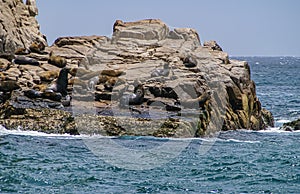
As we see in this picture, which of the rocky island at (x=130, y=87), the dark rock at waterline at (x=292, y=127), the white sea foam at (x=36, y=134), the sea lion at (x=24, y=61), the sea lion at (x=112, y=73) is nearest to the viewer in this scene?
the white sea foam at (x=36, y=134)

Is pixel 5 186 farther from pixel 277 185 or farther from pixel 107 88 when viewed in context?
pixel 107 88

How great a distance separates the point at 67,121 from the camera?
76.2 feet

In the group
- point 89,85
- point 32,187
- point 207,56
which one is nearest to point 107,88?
point 89,85

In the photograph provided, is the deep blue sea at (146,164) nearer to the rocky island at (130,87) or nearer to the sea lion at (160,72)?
the rocky island at (130,87)

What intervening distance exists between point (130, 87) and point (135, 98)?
1466 mm

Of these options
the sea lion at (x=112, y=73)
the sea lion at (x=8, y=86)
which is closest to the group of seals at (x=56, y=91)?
the sea lion at (x=8, y=86)

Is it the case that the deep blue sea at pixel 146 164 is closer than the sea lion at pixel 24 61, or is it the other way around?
the deep blue sea at pixel 146 164

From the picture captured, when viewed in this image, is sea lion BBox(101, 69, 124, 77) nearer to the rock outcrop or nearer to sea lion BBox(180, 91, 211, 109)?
sea lion BBox(180, 91, 211, 109)

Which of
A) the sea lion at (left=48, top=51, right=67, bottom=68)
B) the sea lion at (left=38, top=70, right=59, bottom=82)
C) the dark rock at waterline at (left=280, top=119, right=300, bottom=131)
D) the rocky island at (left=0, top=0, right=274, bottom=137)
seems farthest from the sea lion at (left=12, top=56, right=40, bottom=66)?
the dark rock at waterline at (left=280, top=119, right=300, bottom=131)

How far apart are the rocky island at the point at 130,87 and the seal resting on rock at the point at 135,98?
42mm

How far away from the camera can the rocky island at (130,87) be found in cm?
2330

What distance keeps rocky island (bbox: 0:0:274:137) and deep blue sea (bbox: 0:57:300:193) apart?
803 millimetres

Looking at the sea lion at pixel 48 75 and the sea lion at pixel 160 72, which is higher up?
the sea lion at pixel 160 72

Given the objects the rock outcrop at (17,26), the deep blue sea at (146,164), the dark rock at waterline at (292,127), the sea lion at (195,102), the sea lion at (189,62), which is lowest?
the dark rock at waterline at (292,127)
